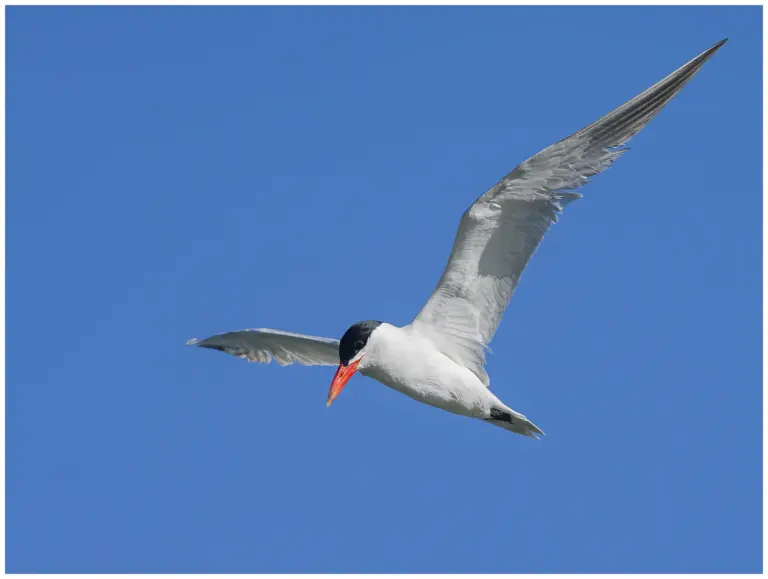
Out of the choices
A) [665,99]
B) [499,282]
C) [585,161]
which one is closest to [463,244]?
[499,282]

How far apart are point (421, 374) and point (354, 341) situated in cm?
66

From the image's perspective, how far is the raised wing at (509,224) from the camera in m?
10.1

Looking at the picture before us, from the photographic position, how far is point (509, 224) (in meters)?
10.5

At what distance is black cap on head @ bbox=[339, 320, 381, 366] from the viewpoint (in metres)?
10.4

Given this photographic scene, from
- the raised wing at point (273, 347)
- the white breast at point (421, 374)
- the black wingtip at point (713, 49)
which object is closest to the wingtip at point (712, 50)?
the black wingtip at point (713, 49)

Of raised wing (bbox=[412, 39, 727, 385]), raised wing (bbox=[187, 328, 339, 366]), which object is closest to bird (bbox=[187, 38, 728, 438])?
raised wing (bbox=[412, 39, 727, 385])

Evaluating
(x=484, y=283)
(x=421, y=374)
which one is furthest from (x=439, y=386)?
(x=484, y=283)

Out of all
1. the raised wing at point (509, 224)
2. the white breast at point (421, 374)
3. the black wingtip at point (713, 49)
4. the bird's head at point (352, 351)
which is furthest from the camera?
the white breast at point (421, 374)

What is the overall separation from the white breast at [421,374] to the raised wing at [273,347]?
1.59m

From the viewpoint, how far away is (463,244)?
10562 millimetres

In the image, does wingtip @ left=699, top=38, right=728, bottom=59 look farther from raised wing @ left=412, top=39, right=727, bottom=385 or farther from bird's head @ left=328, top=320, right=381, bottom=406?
bird's head @ left=328, top=320, right=381, bottom=406

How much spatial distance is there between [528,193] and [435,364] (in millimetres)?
1695

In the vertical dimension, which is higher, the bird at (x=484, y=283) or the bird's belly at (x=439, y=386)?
the bird at (x=484, y=283)

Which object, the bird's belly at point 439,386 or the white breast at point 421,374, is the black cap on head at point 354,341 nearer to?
the white breast at point 421,374
